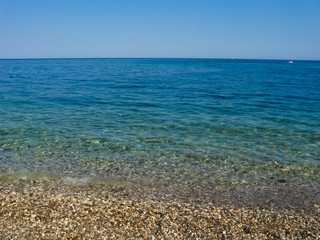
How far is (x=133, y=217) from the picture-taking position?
→ 281 inches

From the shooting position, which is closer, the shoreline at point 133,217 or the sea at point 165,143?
the shoreline at point 133,217

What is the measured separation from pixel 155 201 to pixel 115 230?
180 centimetres

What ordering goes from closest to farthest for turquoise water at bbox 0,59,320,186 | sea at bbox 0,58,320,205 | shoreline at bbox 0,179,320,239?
1. shoreline at bbox 0,179,320,239
2. sea at bbox 0,58,320,205
3. turquoise water at bbox 0,59,320,186

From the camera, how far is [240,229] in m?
6.74

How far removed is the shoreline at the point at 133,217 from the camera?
6.46 metres

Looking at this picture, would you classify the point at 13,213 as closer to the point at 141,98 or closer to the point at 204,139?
the point at 204,139

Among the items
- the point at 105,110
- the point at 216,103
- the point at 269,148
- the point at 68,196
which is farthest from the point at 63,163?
the point at 216,103

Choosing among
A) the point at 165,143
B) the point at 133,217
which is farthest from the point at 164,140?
the point at 133,217

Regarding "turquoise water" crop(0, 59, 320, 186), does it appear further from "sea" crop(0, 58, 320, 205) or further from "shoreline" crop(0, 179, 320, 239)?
"shoreline" crop(0, 179, 320, 239)

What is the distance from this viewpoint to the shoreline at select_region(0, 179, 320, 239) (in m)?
6.46

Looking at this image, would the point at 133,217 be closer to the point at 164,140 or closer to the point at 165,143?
the point at 165,143

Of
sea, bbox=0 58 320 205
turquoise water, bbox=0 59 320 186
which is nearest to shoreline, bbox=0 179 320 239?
sea, bbox=0 58 320 205

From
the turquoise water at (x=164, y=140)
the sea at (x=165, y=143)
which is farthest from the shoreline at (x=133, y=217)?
the turquoise water at (x=164, y=140)

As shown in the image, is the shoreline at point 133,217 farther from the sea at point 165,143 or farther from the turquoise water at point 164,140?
the turquoise water at point 164,140
